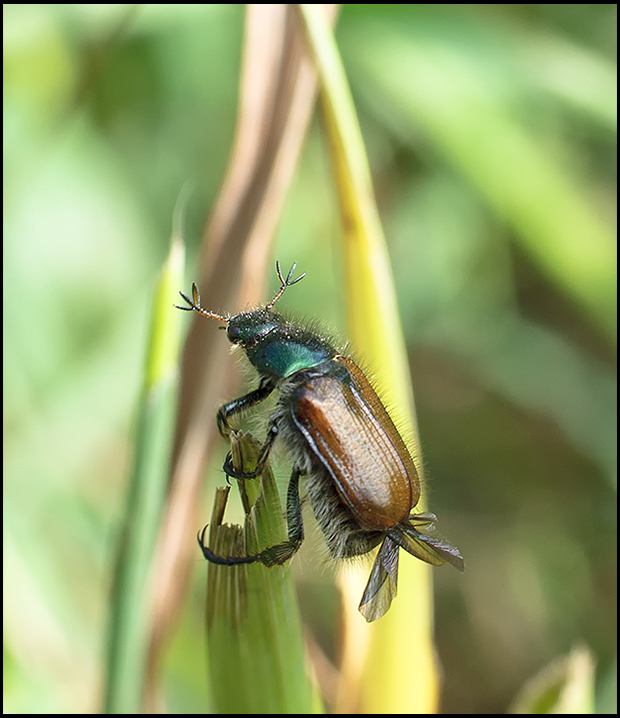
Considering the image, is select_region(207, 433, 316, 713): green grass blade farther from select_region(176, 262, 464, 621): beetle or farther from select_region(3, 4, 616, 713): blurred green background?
select_region(3, 4, 616, 713): blurred green background

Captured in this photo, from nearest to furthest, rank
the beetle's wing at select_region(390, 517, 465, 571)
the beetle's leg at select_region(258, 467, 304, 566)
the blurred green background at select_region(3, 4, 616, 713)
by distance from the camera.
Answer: the beetle's leg at select_region(258, 467, 304, 566) < the beetle's wing at select_region(390, 517, 465, 571) < the blurred green background at select_region(3, 4, 616, 713)

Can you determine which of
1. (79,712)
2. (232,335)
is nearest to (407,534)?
(232,335)

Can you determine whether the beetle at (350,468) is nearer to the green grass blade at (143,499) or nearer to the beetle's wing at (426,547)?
the beetle's wing at (426,547)

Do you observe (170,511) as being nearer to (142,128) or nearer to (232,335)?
(232,335)

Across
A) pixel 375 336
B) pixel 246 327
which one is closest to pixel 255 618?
Result: pixel 375 336

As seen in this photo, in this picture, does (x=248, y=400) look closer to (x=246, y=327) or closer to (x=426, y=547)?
(x=246, y=327)

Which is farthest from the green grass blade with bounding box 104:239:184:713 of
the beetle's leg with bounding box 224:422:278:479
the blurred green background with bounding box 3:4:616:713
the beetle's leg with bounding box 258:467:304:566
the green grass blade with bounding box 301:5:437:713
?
the blurred green background with bounding box 3:4:616:713
